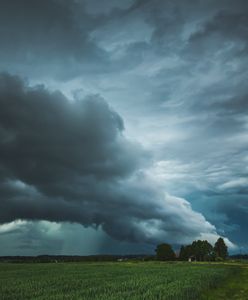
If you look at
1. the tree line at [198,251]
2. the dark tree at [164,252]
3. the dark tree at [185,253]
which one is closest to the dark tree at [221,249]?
the tree line at [198,251]

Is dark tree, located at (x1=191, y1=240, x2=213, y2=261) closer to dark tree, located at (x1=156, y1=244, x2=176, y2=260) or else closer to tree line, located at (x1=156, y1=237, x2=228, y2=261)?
tree line, located at (x1=156, y1=237, x2=228, y2=261)

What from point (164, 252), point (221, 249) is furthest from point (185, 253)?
point (221, 249)

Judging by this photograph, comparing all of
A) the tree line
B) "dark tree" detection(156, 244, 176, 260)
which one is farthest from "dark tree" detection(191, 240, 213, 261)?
"dark tree" detection(156, 244, 176, 260)

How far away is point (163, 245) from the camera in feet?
600

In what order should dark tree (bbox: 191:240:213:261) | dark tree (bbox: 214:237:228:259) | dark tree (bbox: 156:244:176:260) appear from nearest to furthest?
dark tree (bbox: 156:244:176:260) → dark tree (bbox: 191:240:213:261) → dark tree (bbox: 214:237:228:259)

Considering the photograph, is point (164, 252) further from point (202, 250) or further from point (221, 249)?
point (221, 249)

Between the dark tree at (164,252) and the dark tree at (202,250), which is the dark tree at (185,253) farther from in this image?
the dark tree at (164,252)

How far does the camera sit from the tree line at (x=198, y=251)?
596 feet

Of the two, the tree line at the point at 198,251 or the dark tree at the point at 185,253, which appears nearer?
the tree line at the point at 198,251

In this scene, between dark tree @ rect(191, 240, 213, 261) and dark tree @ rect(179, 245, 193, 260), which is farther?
dark tree @ rect(179, 245, 193, 260)

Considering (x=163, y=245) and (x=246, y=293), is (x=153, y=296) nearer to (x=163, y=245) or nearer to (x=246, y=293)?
(x=246, y=293)

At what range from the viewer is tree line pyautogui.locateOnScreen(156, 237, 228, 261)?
18177 centimetres

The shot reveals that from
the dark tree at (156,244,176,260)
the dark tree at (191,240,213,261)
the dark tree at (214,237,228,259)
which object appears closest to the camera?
the dark tree at (156,244,176,260)

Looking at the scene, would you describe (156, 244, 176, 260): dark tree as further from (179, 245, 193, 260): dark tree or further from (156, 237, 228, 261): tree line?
(179, 245, 193, 260): dark tree
